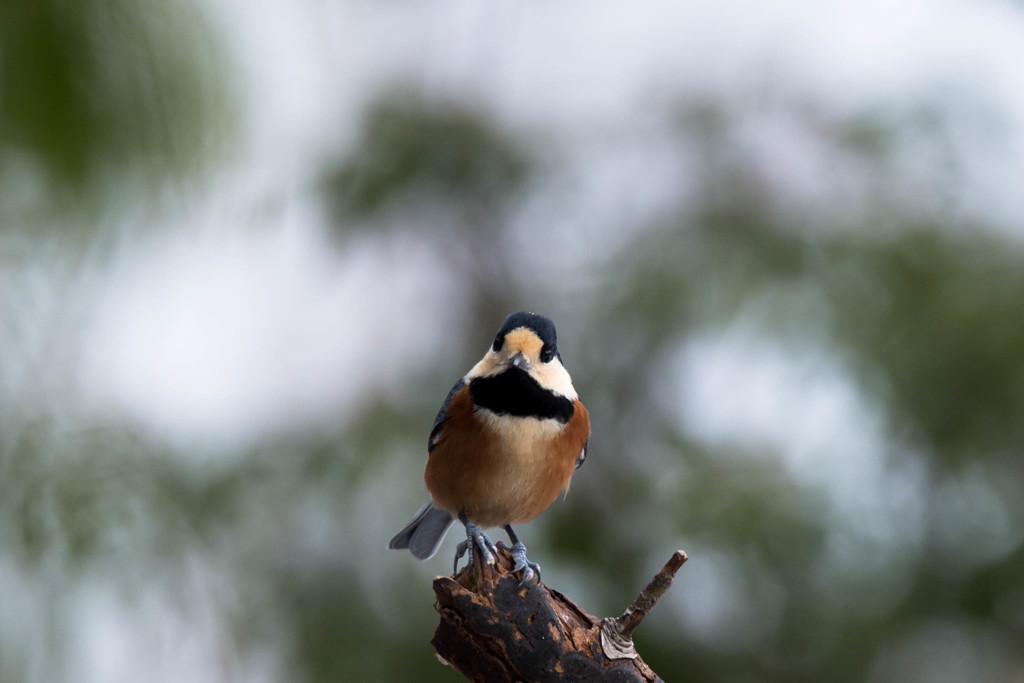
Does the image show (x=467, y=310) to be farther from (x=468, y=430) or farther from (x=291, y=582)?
(x=468, y=430)

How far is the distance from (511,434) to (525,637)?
343mm

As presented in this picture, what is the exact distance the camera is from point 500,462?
1311 millimetres

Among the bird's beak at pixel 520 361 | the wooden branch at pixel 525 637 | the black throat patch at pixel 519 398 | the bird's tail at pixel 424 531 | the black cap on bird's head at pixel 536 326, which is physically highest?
the black cap on bird's head at pixel 536 326

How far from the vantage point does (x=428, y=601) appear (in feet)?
7.71

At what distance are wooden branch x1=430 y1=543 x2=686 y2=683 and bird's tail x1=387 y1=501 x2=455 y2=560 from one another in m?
0.60

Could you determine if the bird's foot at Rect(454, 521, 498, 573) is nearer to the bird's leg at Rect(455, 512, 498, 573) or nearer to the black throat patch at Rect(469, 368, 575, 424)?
the bird's leg at Rect(455, 512, 498, 573)

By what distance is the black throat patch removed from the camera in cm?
129

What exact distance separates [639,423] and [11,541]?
1.51m

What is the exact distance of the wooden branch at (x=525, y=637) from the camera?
1041mm

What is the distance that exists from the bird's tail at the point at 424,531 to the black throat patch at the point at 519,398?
431 millimetres

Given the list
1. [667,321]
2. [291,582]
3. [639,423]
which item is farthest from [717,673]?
[291,582]

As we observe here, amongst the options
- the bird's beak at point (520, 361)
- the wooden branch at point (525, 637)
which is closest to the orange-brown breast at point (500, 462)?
the bird's beak at point (520, 361)

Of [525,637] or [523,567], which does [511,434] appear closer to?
[523,567]

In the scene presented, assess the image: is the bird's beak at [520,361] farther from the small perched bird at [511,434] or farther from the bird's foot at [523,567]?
the bird's foot at [523,567]
